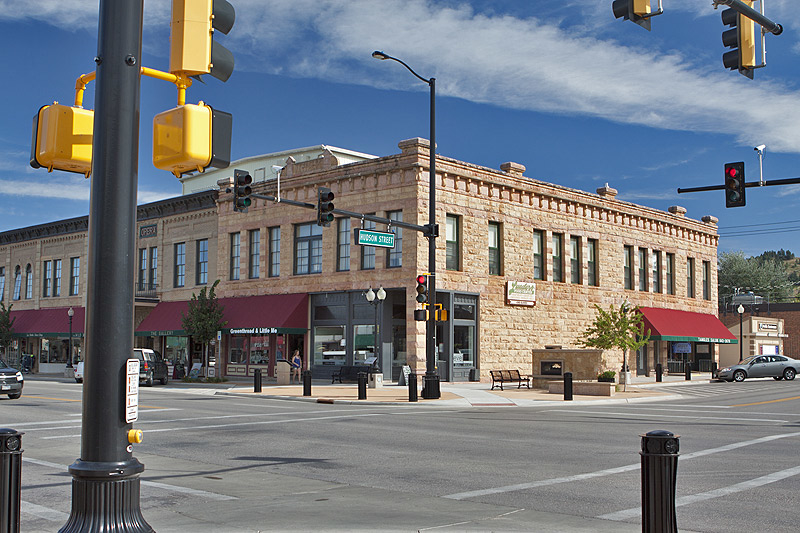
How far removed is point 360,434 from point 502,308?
20.6 meters

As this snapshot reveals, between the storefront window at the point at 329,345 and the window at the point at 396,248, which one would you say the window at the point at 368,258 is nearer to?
the window at the point at 396,248

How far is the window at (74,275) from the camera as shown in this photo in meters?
50.2

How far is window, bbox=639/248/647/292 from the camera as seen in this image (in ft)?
146

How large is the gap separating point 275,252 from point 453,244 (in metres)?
9.84

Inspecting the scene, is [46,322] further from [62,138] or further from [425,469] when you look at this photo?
[62,138]

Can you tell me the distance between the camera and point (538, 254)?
38562mm

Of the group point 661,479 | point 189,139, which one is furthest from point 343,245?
point 189,139

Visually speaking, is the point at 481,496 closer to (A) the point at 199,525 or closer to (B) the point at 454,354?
(A) the point at 199,525

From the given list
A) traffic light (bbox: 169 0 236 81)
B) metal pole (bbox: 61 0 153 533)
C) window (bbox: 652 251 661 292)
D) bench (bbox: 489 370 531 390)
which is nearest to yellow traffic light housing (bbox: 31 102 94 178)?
metal pole (bbox: 61 0 153 533)

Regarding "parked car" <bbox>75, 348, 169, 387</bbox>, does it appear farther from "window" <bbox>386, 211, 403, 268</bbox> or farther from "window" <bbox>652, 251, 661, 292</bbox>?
"window" <bbox>652, 251, 661, 292</bbox>

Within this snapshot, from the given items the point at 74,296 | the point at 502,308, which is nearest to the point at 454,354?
the point at 502,308

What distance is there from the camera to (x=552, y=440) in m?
15.2

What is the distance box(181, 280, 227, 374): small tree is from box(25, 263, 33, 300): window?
72.0 feet

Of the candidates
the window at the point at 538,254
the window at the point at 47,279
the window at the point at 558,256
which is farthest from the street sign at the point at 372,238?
the window at the point at 47,279
